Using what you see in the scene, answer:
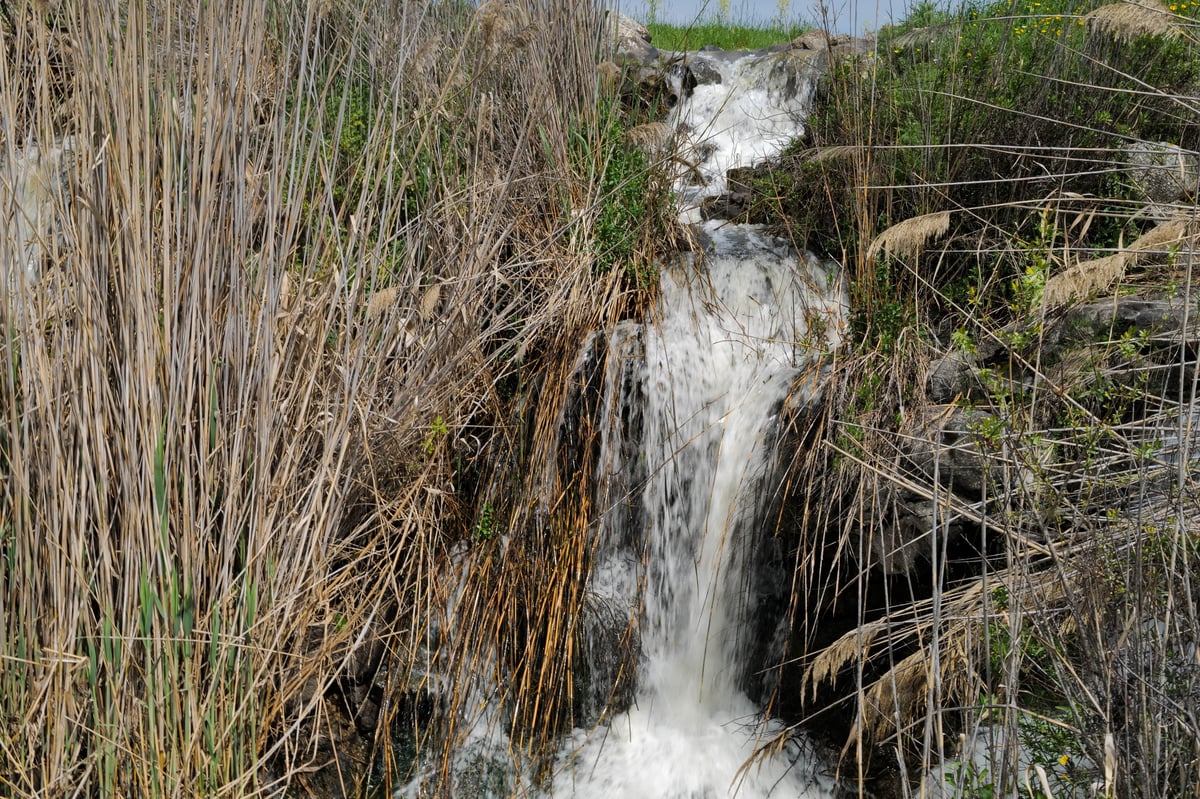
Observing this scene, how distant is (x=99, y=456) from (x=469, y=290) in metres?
1.23

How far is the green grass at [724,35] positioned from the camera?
8141mm

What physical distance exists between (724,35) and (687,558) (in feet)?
22.3

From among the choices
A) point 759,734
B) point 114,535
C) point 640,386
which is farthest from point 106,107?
point 759,734

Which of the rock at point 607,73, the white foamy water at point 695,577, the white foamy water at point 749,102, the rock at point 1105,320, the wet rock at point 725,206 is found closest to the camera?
the rock at point 1105,320

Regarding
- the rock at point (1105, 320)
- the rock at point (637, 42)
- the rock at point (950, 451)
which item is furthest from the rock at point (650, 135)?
the rock at point (637, 42)

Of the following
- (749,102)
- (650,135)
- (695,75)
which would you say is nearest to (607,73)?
(650,135)

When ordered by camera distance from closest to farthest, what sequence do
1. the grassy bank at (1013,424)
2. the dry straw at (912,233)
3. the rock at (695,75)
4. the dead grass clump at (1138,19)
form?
the grassy bank at (1013,424) → the dead grass clump at (1138,19) → the dry straw at (912,233) → the rock at (695,75)

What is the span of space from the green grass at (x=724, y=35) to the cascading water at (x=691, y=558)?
5.21 metres

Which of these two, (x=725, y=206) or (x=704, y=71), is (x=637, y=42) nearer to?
(x=704, y=71)

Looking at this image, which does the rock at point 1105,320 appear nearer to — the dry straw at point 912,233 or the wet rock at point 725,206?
the dry straw at point 912,233

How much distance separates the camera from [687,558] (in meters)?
3.15

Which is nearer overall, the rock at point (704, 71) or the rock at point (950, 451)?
the rock at point (950, 451)

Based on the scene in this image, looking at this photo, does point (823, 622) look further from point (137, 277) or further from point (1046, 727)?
point (137, 277)

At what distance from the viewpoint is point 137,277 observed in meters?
1.64
